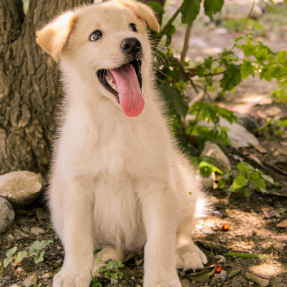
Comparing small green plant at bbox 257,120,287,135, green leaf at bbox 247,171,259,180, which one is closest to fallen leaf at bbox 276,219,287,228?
green leaf at bbox 247,171,259,180

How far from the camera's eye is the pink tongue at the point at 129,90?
2.56 metres

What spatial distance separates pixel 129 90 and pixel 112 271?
1.38m

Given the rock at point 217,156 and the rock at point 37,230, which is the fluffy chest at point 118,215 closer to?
the rock at point 37,230

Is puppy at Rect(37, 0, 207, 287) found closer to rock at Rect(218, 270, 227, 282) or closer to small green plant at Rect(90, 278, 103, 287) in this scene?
small green plant at Rect(90, 278, 103, 287)

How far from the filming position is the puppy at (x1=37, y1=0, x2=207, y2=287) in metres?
2.62

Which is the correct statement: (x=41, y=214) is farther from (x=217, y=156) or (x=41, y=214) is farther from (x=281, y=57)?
(x=281, y=57)

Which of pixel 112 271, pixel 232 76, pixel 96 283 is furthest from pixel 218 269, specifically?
pixel 232 76

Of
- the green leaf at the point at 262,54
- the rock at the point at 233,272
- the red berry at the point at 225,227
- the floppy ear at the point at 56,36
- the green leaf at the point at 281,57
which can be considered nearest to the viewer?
the floppy ear at the point at 56,36

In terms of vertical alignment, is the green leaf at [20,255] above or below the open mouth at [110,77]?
below

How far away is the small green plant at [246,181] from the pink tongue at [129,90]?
171 cm

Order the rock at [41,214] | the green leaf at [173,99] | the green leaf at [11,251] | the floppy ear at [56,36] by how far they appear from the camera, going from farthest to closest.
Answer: the green leaf at [173,99]
the rock at [41,214]
the green leaf at [11,251]
the floppy ear at [56,36]

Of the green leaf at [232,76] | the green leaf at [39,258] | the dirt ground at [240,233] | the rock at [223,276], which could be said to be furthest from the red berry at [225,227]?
the green leaf at [39,258]

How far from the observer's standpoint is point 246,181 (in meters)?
3.84

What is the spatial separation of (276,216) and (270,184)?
25.2 inches
